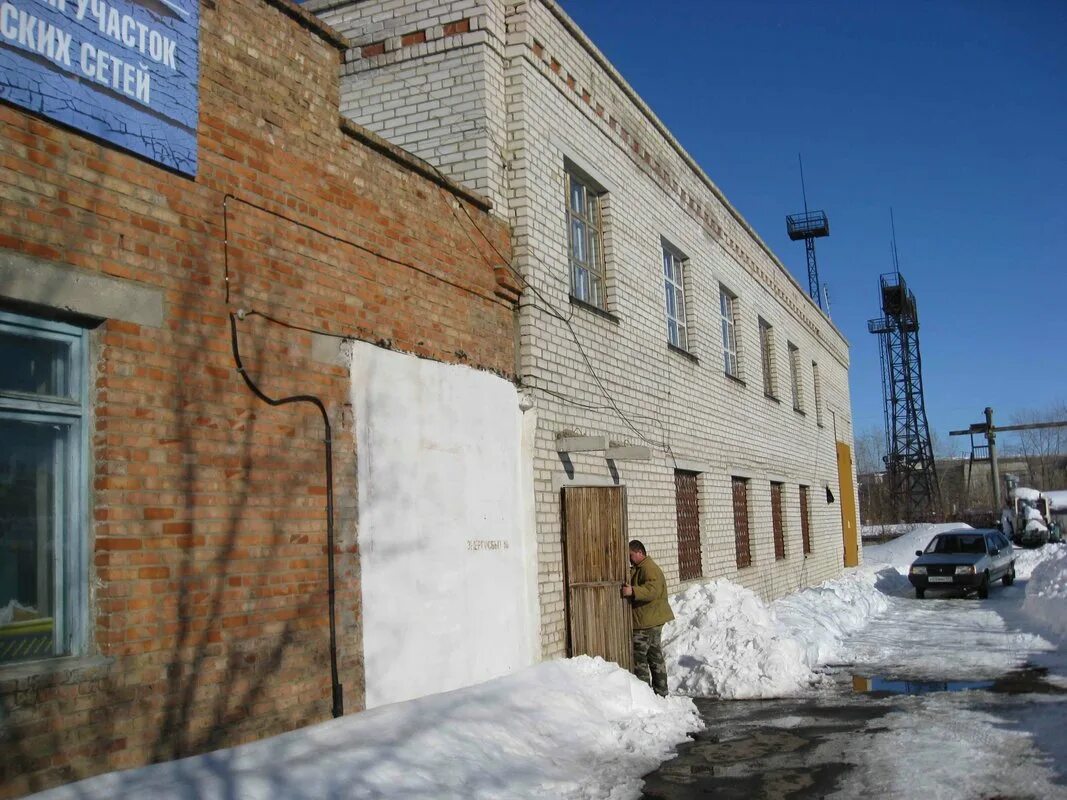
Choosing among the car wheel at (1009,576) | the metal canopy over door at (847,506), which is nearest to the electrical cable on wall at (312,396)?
the car wheel at (1009,576)

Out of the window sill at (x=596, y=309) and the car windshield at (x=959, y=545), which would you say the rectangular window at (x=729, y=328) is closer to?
the window sill at (x=596, y=309)

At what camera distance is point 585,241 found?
39.0 feet

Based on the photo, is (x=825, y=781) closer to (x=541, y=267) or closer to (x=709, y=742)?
(x=709, y=742)

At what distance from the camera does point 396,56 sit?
10.5m

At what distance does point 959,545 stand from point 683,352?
12.1 metres

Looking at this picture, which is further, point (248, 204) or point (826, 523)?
point (826, 523)

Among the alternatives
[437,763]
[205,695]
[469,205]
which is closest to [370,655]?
[437,763]

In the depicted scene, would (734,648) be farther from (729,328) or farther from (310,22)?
(729,328)

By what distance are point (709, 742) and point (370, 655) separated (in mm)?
3060

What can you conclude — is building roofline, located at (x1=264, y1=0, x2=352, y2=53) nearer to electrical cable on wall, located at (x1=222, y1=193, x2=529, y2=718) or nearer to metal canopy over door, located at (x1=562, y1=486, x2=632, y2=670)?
electrical cable on wall, located at (x1=222, y1=193, x2=529, y2=718)

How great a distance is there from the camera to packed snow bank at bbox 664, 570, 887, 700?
10453mm

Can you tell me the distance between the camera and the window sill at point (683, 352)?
13.8m

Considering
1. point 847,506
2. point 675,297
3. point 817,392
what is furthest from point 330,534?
point 847,506

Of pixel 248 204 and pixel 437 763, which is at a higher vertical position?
pixel 248 204
